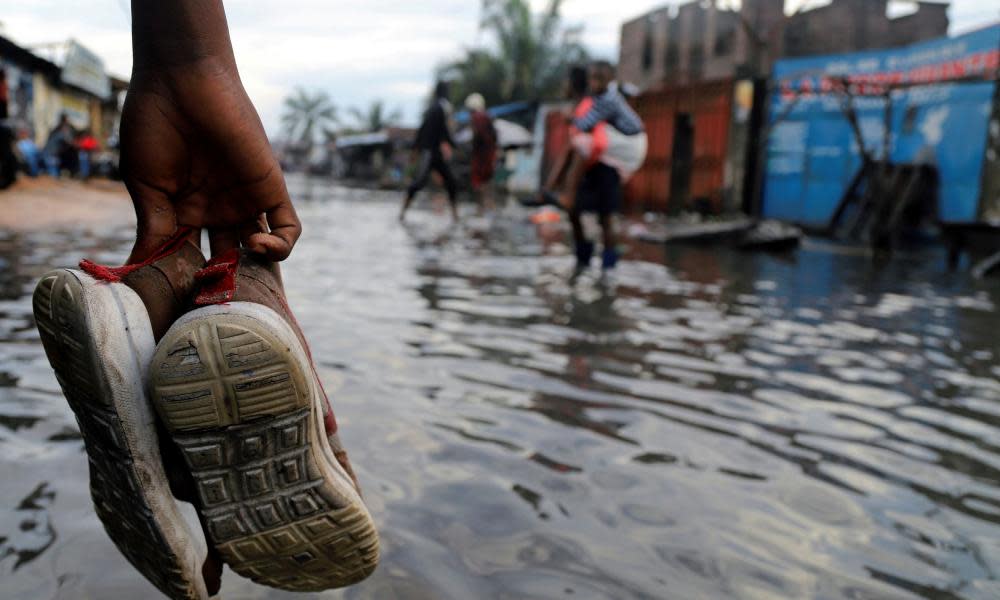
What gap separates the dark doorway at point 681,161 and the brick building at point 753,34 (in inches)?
98.5

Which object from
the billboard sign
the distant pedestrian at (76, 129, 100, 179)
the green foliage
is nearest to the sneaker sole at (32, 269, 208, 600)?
the distant pedestrian at (76, 129, 100, 179)

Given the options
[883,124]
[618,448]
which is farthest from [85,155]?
[618,448]

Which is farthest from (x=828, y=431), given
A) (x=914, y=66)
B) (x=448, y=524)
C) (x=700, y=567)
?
(x=914, y=66)

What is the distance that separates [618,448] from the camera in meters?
2.46

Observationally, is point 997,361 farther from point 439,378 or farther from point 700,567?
point 700,567

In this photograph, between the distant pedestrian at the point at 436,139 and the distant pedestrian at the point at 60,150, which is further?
the distant pedestrian at the point at 60,150

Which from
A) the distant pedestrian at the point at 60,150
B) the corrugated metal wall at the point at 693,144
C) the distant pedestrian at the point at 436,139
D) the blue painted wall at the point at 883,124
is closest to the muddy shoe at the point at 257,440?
the blue painted wall at the point at 883,124

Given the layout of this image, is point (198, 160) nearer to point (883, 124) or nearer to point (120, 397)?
point (120, 397)

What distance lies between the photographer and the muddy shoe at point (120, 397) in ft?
3.62

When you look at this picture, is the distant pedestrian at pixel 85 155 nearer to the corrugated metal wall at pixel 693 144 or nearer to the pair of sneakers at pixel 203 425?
the corrugated metal wall at pixel 693 144

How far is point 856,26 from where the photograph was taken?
22.2 meters

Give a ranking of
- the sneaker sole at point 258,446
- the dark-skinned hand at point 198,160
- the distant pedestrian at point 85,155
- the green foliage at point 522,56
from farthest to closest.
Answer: the green foliage at point 522,56 → the distant pedestrian at point 85,155 → the dark-skinned hand at point 198,160 → the sneaker sole at point 258,446

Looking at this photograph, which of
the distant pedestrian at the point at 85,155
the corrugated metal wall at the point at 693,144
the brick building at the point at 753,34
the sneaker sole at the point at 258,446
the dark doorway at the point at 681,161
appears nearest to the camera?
the sneaker sole at the point at 258,446

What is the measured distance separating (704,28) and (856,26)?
4595 mm
